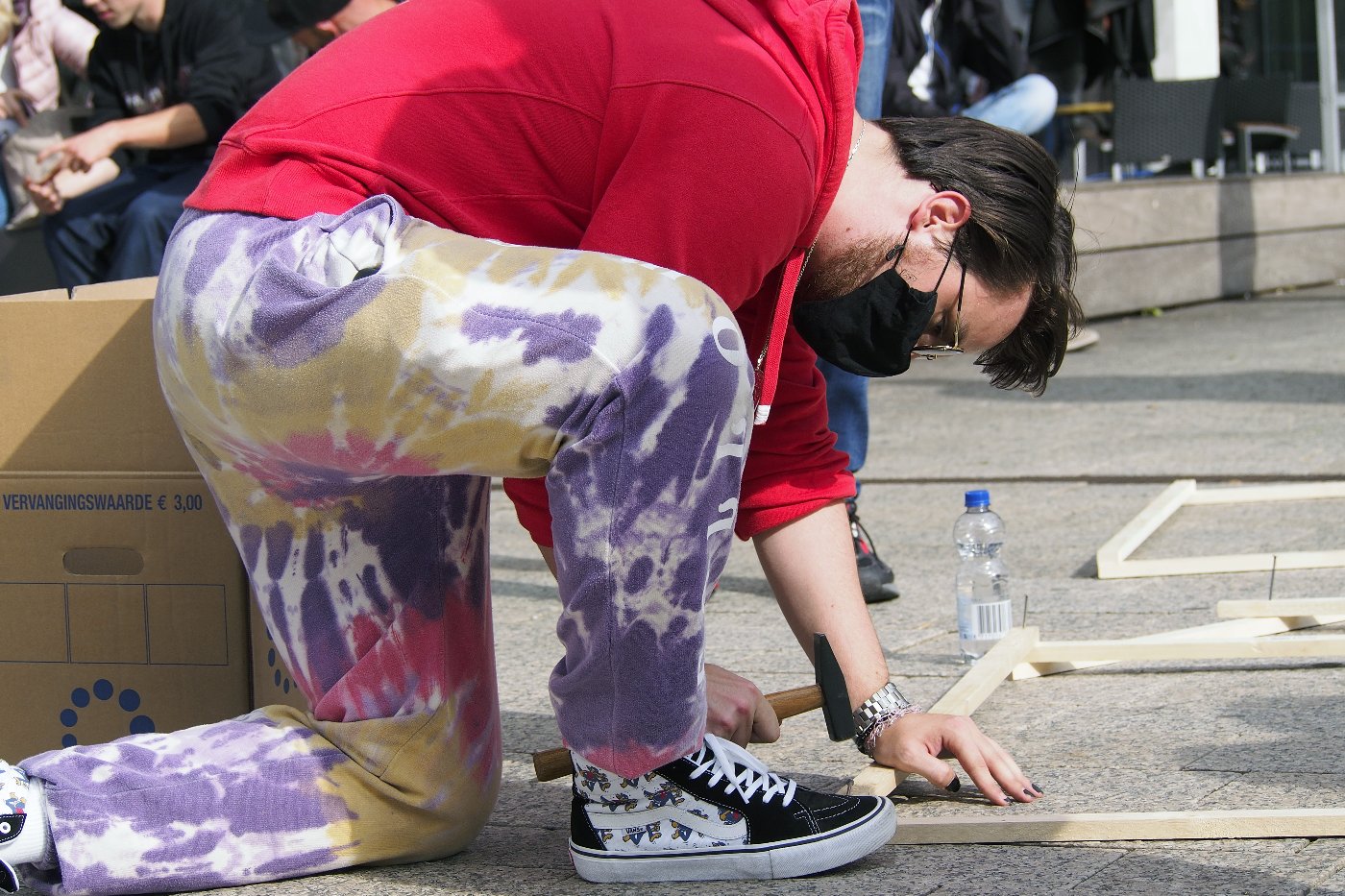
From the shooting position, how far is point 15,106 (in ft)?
19.4

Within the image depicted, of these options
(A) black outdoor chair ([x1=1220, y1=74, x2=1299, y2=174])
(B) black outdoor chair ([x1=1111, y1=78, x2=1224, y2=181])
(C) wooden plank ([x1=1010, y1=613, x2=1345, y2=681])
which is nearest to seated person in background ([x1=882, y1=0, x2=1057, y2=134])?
(C) wooden plank ([x1=1010, y1=613, x2=1345, y2=681])

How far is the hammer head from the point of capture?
215 cm

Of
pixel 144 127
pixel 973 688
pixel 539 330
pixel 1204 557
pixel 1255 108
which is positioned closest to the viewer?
pixel 539 330

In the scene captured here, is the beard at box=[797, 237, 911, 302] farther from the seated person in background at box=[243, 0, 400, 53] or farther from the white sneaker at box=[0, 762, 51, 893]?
the seated person in background at box=[243, 0, 400, 53]

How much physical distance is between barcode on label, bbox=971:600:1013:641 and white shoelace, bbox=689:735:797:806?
1096 mm

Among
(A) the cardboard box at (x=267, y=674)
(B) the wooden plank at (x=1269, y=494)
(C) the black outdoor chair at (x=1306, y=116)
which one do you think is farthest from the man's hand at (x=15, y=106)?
(C) the black outdoor chair at (x=1306, y=116)

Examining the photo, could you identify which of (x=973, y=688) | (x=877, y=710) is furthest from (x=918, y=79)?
(x=877, y=710)

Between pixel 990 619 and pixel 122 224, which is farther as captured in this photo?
pixel 122 224

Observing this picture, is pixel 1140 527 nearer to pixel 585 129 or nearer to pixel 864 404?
pixel 864 404

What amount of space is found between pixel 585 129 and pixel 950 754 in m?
0.98

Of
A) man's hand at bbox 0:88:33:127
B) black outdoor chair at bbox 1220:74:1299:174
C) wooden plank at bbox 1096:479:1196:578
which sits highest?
man's hand at bbox 0:88:33:127

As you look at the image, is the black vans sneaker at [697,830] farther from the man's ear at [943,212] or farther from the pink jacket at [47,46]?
the pink jacket at [47,46]

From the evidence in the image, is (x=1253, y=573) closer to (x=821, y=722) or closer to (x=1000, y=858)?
(x=821, y=722)

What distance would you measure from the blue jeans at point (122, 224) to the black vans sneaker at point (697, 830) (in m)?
3.36
